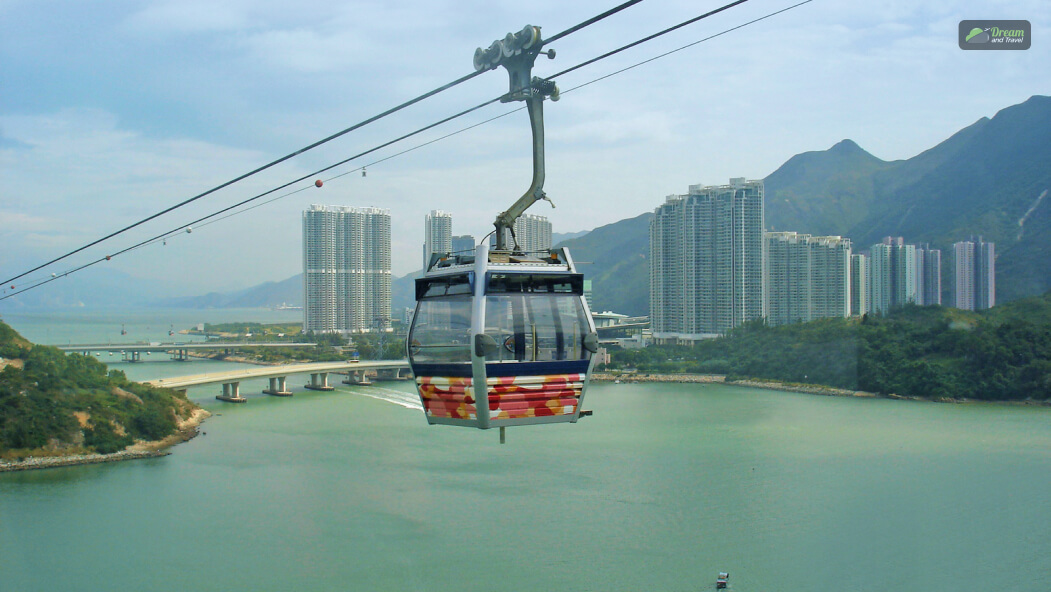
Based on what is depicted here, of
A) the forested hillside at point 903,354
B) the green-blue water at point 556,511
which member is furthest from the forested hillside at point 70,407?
the forested hillside at point 903,354

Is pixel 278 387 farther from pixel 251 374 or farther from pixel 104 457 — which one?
pixel 104 457

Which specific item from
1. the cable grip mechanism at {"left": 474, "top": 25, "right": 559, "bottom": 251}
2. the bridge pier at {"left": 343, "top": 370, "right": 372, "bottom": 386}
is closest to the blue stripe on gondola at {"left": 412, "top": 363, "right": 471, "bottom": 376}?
the cable grip mechanism at {"left": 474, "top": 25, "right": 559, "bottom": 251}

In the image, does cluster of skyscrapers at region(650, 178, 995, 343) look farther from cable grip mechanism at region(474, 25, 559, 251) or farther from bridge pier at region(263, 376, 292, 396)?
cable grip mechanism at region(474, 25, 559, 251)

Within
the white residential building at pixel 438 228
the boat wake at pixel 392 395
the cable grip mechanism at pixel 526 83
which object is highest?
the white residential building at pixel 438 228

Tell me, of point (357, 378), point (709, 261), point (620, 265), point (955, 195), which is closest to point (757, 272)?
point (709, 261)

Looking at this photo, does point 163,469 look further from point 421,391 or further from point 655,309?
point 655,309

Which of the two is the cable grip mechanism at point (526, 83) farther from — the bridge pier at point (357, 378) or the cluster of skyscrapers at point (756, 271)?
the cluster of skyscrapers at point (756, 271)
